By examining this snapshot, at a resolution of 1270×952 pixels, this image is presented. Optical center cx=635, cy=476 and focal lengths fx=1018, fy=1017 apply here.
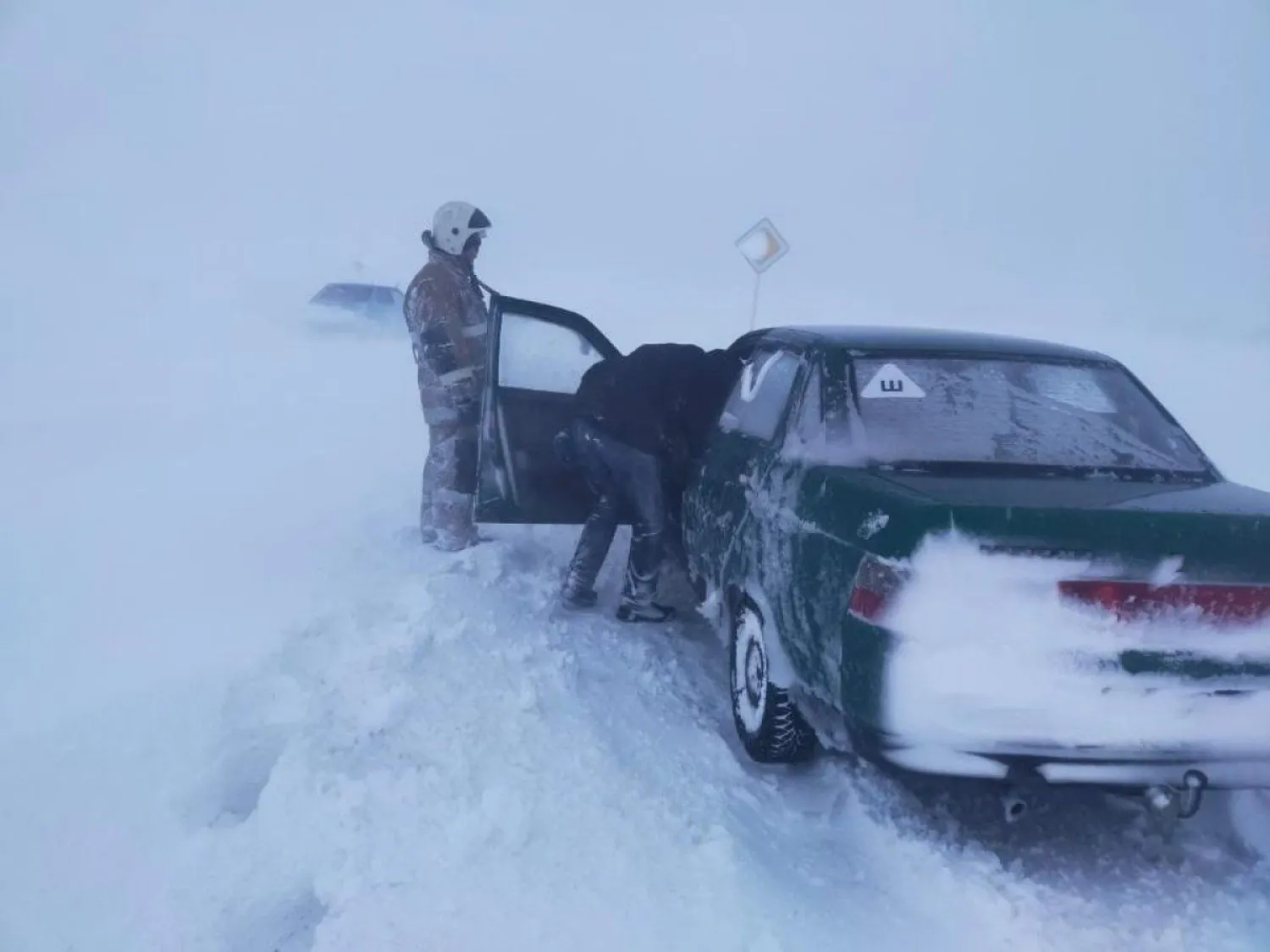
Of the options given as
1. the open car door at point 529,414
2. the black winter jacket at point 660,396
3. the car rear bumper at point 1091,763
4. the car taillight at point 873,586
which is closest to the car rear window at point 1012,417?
the car taillight at point 873,586

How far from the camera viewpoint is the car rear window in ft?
11.9

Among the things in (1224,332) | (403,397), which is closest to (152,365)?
(403,397)

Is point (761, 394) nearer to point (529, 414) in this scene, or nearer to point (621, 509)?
point (621, 509)

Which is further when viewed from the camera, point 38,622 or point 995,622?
point 38,622

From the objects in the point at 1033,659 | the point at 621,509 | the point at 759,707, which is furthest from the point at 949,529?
the point at 621,509

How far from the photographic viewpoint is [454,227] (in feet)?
20.3

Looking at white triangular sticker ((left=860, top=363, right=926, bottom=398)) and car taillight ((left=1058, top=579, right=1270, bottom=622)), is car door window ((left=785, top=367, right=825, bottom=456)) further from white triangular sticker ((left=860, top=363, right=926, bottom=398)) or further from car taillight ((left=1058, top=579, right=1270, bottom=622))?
car taillight ((left=1058, top=579, right=1270, bottom=622))

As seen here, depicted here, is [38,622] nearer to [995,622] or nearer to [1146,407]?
[995,622]

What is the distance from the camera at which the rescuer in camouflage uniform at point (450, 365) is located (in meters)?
6.12

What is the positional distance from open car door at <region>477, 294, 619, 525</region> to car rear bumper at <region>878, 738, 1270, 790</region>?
9.88 ft

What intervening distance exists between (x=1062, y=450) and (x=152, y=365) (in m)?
15.7

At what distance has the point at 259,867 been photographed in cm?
332

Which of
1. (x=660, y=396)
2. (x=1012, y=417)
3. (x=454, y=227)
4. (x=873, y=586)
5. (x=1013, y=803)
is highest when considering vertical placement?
(x=454, y=227)

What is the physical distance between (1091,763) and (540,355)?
374cm
